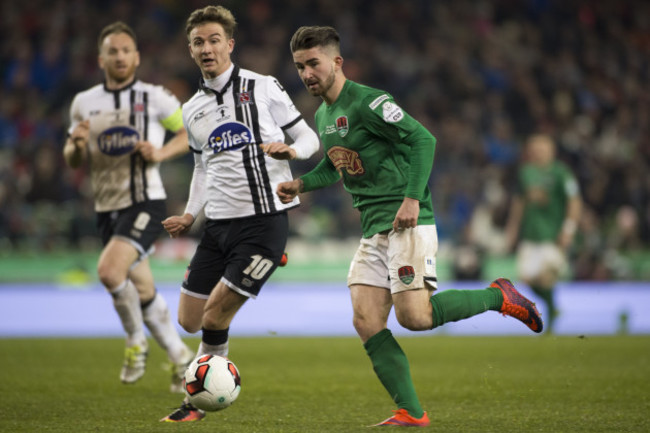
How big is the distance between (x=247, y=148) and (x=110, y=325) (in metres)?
7.14

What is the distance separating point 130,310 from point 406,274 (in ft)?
8.40

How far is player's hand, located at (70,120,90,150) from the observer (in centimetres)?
611

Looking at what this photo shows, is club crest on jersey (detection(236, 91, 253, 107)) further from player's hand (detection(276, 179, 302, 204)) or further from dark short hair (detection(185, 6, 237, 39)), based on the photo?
player's hand (detection(276, 179, 302, 204))

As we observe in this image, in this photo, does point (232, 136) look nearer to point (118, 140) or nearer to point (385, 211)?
point (385, 211)

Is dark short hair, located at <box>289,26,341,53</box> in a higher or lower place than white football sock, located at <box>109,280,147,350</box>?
higher

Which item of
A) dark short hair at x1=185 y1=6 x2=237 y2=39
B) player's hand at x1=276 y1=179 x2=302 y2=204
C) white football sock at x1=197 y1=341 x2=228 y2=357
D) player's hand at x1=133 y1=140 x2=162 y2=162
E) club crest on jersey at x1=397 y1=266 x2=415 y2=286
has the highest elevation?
dark short hair at x1=185 y1=6 x2=237 y2=39

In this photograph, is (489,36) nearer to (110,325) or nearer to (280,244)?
(110,325)

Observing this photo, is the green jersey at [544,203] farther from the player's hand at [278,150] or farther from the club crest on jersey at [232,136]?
the player's hand at [278,150]

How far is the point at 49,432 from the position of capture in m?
4.50

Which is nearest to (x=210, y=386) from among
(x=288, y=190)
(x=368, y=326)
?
(x=368, y=326)

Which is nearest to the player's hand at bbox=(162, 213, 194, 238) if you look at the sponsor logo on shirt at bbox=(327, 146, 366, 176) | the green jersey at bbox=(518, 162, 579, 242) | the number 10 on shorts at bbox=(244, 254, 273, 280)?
the number 10 on shorts at bbox=(244, 254, 273, 280)

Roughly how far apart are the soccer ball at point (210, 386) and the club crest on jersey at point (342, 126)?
1.38m

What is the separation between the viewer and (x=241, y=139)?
5.07 meters

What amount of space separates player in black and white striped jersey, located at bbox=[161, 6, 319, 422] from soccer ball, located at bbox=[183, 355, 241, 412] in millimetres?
291
